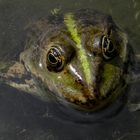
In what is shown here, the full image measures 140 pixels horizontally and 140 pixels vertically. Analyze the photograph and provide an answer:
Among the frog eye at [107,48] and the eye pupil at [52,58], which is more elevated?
the eye pupil at [52,58]

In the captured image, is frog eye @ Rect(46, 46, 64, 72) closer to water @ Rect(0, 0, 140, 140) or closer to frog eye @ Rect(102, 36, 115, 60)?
frog eye @ Rect(102, 36, 115, 60)

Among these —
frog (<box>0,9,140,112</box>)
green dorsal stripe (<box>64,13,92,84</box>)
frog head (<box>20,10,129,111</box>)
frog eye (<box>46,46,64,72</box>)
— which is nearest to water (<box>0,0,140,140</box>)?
frog (<box>0,9,140,112</box>)

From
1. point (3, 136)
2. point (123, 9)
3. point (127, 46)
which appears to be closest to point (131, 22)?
point (123, 9)

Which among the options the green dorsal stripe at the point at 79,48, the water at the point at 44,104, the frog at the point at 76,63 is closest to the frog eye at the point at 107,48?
the frog at the point at 76,63

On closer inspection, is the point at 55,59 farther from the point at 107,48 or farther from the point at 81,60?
the point at 107,48

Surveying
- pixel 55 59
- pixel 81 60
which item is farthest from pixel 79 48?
pixel 55 59

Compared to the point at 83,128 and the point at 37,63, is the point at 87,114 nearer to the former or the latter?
the point at 83,128

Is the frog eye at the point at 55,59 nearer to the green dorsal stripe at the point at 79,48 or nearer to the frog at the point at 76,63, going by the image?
the frog at the point at 76,63
